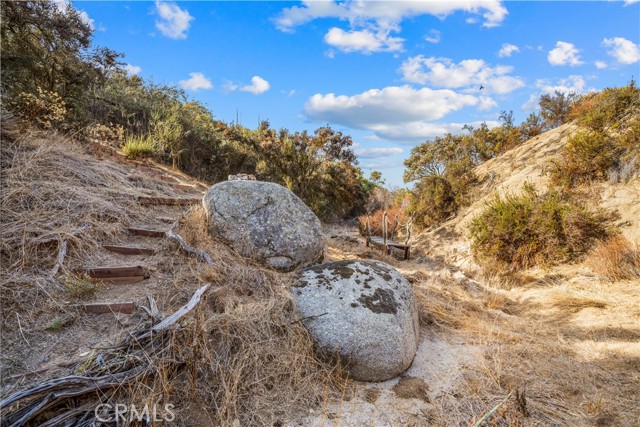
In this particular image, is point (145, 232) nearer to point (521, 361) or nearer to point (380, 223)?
point (521, 361)

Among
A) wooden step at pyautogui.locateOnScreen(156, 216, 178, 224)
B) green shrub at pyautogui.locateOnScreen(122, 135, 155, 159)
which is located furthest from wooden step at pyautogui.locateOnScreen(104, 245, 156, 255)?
green shrub at pyautogui.locateOnScreen(122, 135, 155, 159)

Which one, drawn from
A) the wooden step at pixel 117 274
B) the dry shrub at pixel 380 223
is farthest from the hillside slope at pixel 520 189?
the wooden step at pixel 117 274

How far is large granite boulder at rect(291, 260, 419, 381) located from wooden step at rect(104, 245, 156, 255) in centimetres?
172

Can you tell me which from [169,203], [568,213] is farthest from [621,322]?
[169,203]

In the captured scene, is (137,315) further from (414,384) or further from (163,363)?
(414,384)

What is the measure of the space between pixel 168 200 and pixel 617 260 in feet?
22.6

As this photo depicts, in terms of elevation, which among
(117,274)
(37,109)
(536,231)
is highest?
(37,109)

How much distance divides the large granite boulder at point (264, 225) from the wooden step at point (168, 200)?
4.21ft

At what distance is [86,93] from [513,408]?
9.05 metres

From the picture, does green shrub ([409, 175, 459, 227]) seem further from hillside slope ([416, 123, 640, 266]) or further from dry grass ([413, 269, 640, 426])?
dry grass ([413, 269, 640, 426])

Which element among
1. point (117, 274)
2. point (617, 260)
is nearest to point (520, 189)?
point (617, 260)

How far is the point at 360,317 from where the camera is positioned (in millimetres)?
3014

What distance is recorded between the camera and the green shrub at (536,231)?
227 inches

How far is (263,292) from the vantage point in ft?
10.8
